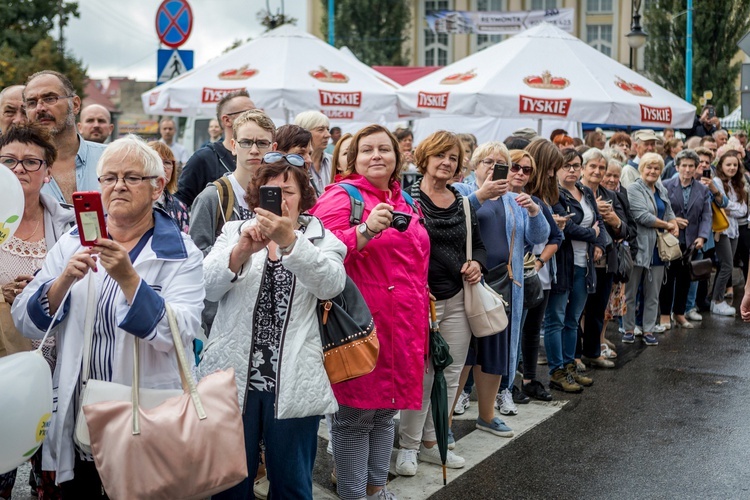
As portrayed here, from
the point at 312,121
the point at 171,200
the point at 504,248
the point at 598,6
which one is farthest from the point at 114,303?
the point at 598,6

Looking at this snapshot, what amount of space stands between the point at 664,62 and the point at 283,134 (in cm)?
3798

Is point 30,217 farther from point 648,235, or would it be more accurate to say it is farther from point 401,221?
point 648,235

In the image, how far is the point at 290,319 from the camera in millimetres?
3777

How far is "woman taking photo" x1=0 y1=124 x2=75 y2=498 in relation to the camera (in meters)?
3.87

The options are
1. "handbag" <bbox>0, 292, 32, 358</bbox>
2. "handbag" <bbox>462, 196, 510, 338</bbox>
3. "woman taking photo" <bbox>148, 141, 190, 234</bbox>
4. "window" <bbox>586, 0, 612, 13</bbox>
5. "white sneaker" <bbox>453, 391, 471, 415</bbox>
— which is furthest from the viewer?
"window" <bbox>586, 0, 612, 13</bbox>

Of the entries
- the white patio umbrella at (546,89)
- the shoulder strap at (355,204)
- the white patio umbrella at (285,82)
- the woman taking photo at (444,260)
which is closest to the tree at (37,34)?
the white patio umbrella at (285,82)

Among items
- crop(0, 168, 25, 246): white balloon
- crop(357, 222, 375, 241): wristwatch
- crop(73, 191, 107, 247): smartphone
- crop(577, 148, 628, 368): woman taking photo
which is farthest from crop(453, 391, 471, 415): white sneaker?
crop(73, 191, 107, 247): smartphone

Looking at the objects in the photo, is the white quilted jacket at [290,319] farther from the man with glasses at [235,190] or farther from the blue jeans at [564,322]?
the blue jeans at [564,322]

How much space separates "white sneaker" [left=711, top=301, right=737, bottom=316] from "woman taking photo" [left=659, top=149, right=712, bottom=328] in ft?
3.75

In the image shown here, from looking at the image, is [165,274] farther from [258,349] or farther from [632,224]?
[632,224]

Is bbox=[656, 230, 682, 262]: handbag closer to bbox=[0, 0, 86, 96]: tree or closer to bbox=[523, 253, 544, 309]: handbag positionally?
bbox=[523, 253, 544, 309]: handbag

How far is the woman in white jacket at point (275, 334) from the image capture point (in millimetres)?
3695

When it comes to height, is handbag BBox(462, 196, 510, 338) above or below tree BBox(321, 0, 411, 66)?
below

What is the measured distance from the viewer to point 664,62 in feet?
131
